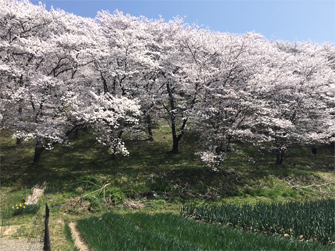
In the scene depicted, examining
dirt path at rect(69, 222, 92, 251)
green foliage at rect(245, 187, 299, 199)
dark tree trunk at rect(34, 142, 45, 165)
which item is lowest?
dirt path at rect(69, 222, 92, 251)

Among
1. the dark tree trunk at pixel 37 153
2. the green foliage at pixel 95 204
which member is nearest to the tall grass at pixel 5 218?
the green foliage at pixel 95 204

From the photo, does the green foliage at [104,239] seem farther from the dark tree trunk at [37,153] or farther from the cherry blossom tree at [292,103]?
the cherry blossom tree at [292,103]

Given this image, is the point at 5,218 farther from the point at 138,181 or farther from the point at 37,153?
the point at 37,153

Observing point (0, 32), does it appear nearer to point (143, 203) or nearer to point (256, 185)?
point (143, 203)

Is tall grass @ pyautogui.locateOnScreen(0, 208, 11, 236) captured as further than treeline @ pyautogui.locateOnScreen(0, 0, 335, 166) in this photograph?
No

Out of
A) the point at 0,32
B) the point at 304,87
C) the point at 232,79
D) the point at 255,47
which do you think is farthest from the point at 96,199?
the point at 255,47

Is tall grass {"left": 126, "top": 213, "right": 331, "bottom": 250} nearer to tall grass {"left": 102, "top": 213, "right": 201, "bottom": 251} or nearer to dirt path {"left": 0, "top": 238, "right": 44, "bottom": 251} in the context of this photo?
tall grass {"left": 102, "top": 213, "right": 201, "bottom": 251}

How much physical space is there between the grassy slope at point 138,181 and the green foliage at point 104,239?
173 cm

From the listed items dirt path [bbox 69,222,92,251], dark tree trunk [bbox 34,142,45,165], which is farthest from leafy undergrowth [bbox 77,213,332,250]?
dark tree trunk [bbox 34,142,45,165]

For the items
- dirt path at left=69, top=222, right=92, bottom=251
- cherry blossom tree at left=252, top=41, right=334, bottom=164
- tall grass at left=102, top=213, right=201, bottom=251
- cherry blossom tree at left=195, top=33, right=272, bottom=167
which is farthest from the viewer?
cherry blossom tree at left=252, top=41, right=334, bottom=164

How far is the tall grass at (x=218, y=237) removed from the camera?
4.93m

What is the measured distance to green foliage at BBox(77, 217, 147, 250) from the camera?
5.04 metres

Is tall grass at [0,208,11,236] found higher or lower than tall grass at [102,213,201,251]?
lower

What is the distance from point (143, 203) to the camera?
11398mm
